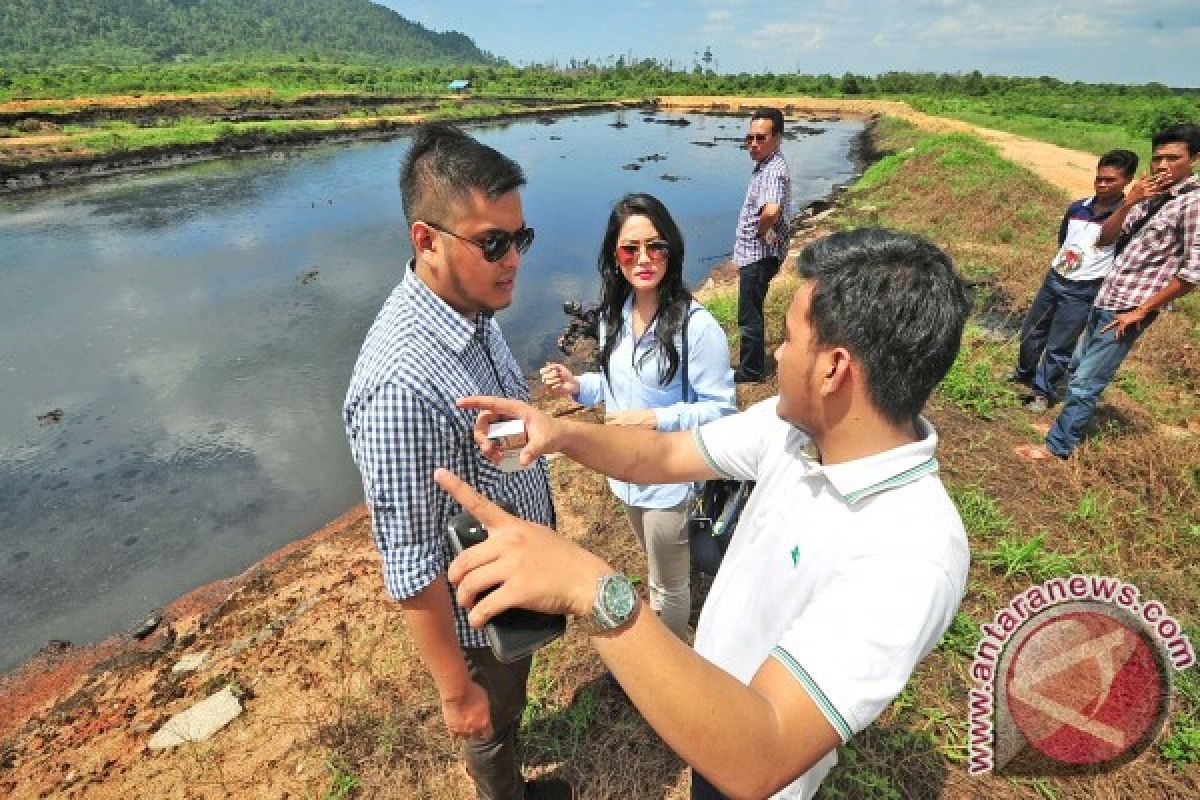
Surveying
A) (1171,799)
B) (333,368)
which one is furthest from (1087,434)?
(333,368)

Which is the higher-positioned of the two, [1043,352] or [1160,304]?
[1160,304]

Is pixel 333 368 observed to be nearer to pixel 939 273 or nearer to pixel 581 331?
pixel 581 331

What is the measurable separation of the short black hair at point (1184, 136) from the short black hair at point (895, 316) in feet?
14.6

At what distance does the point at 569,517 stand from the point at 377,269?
9.18m

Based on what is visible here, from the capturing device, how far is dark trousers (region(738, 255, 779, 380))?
5902 mm

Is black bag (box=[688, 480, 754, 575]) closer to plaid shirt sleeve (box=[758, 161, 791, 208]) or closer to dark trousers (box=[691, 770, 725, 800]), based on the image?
dark trousers (box=[691, 770, 725, 800])

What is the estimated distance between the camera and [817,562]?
1.27m

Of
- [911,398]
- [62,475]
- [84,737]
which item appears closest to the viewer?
[911,398]

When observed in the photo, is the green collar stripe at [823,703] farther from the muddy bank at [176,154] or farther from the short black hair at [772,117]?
the muddy bank at [176,154]

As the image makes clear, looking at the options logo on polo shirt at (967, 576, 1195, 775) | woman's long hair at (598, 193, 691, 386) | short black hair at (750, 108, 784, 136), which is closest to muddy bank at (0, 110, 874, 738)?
woman's long hair at (598, 193, 691, 386)

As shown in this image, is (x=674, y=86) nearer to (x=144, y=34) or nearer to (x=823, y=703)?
(x=823, y=703)

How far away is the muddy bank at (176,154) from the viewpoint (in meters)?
19.5

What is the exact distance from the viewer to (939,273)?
1238 mm

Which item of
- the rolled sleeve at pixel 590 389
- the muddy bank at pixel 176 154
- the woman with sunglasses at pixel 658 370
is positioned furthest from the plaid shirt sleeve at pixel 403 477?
the muddy bank at pixel 176 154
